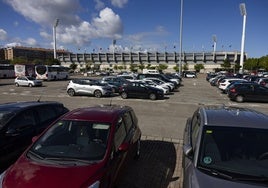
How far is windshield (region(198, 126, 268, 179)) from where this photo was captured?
343 cm

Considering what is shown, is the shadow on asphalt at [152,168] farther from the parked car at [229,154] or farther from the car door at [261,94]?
the car door at [261,94]

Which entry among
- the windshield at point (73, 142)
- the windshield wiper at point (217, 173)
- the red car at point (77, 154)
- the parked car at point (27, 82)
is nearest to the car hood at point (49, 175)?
the red car at point (77, 154)

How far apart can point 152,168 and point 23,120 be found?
3240mm

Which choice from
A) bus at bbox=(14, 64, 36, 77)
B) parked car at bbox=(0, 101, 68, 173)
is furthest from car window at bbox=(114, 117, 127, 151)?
bus at bbox=(14, 64, 36, 77)

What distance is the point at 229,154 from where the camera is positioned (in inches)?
144

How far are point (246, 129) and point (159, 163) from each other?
2.97m

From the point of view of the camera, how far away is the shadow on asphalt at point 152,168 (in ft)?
17.2

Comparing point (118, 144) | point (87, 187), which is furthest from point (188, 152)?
point (87, 187)

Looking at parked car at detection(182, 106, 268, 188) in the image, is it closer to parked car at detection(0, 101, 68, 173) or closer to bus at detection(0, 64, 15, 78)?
parked car at detection(0, 101, 68, 173)

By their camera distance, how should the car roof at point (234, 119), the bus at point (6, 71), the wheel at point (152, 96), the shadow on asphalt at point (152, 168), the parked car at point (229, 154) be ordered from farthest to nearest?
the bus at point (6, 71) < the wheel at point (152, 96) < the shadow on asphalt at point (152, 168) < the car roof at point (234, 119) < the parked car at point (229, 154)

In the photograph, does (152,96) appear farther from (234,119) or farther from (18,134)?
(234,119)

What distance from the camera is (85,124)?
4.71 meters

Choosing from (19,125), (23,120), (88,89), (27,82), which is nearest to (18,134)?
(19,125)

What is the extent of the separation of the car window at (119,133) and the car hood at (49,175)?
78 centimetres
